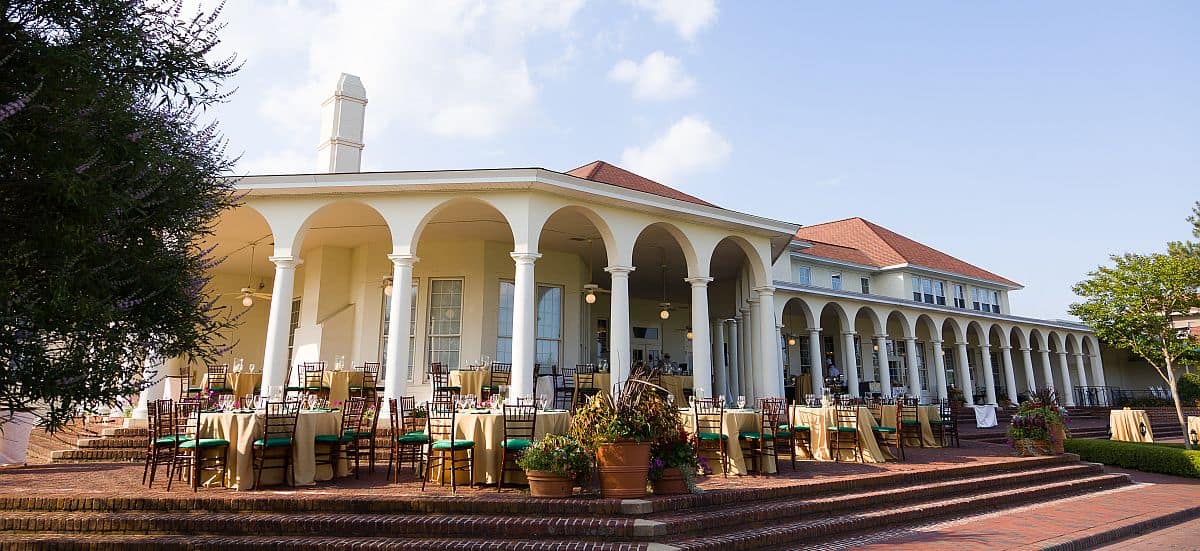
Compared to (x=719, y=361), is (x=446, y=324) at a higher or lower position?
higher

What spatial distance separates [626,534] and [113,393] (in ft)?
13.5

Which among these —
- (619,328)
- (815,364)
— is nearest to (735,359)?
(815,364)

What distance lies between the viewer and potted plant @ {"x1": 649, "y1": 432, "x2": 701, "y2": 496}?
7234mm

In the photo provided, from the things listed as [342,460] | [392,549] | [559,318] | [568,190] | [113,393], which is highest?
[568,190]

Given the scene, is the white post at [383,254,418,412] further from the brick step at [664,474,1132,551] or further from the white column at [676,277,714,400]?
the brick step at [664,474,1132,551]

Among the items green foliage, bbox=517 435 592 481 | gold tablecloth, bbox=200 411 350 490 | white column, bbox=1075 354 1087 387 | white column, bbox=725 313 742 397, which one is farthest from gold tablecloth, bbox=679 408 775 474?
white column, bbox=1075 354 1087 387

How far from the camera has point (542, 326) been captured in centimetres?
1712

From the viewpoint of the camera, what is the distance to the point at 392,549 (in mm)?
5797

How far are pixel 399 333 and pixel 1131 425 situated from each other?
55.1 ft

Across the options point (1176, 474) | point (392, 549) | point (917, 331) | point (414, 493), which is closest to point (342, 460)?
point (414, 493)

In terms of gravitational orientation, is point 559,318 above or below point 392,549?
above

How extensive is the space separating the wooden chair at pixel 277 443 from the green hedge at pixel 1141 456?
14299 mm

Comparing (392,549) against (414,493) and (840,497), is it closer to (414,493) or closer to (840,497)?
(414,493)

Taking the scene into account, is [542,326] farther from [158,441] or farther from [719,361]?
[158,441]
